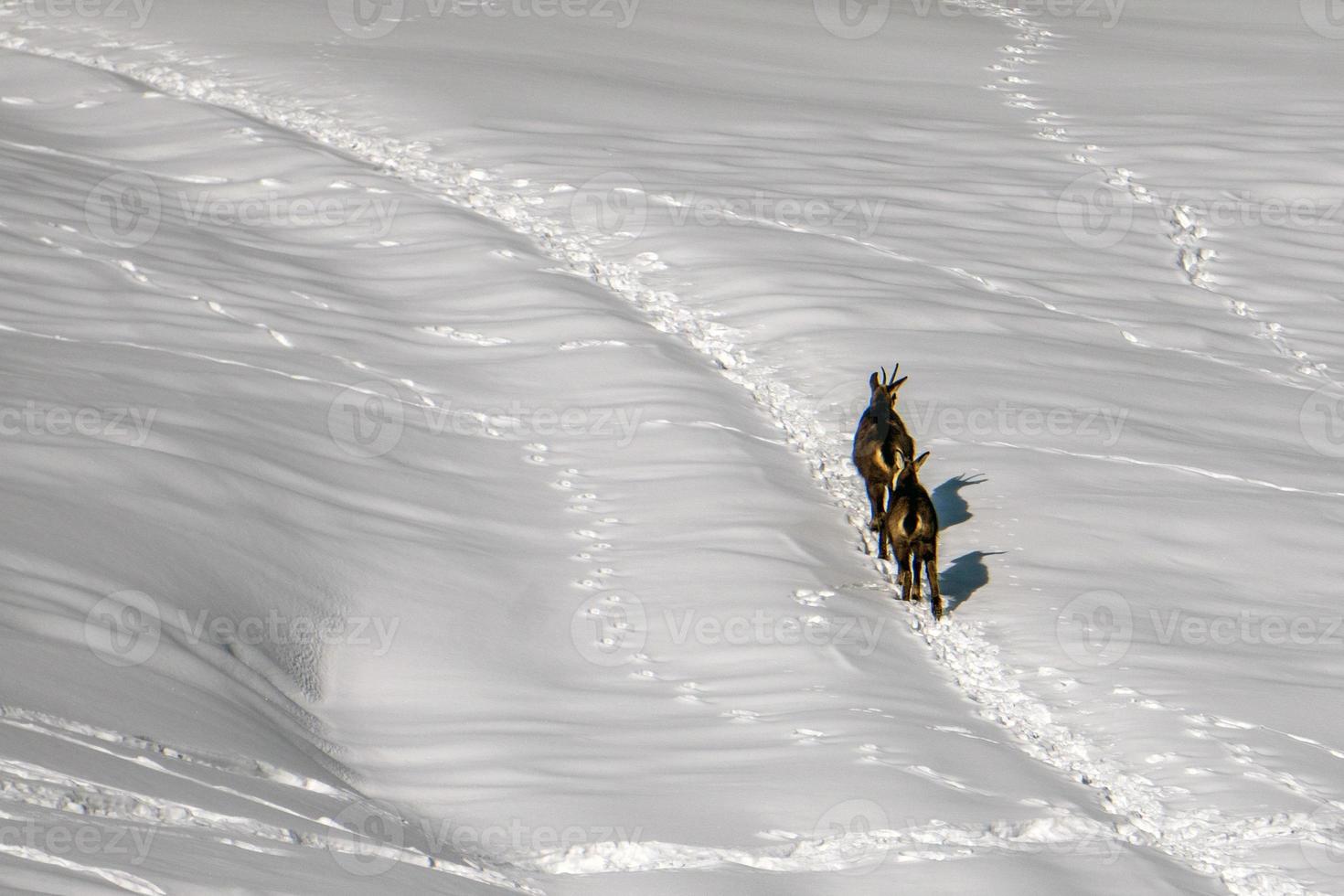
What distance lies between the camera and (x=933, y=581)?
5164 millimetres

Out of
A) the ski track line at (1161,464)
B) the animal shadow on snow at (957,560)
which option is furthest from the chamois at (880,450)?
the ski track line at (1161,464)

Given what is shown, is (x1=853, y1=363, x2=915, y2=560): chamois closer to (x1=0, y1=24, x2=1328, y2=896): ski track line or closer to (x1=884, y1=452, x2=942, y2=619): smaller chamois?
(x1=884, y1=452, x2=942, y2=619): smaller chamois

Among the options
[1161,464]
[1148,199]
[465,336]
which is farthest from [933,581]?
[1148,199]

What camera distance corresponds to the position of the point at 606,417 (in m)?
6.84

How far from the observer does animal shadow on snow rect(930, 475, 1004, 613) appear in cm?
548

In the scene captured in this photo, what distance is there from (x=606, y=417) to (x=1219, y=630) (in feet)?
10.1

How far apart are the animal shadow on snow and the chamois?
0.99 ft

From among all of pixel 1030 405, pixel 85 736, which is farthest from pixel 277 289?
pixel 85 736

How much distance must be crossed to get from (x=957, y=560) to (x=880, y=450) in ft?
2.03

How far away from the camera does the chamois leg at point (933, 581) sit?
5125 mm

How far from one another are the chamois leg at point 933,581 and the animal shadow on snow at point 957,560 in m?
→ 0.13

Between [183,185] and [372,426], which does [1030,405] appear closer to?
[372,426]

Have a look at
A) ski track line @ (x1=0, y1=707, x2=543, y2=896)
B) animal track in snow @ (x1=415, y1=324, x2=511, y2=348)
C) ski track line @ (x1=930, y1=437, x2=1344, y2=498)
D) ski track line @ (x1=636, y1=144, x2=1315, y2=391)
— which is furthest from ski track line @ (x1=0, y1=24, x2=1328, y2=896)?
ski track line @ (x1=0, y1=707, x2=543, y2=896)

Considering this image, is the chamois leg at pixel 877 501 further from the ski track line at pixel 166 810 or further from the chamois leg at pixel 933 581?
the ski track line at pixel 166 810
